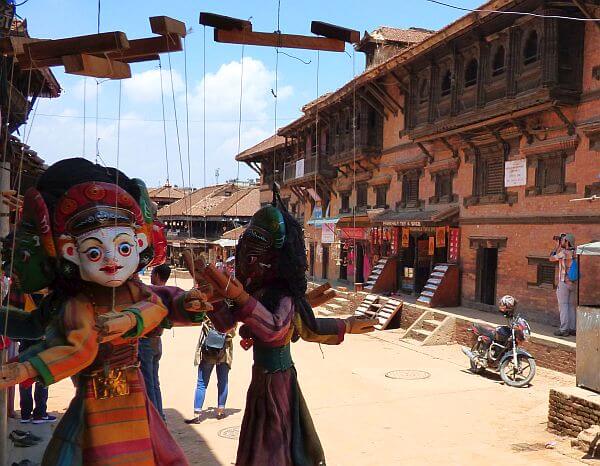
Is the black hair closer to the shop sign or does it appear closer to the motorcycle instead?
the motorcycle

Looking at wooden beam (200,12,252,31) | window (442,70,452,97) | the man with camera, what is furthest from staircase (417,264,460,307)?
wooden beam (200,12,252,31)

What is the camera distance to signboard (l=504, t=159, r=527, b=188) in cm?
1527

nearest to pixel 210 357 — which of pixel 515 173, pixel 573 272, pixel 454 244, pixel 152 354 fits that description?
pixel 152 354

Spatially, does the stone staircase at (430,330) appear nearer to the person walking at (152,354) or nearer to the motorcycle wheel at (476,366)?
the motorcycle wheel at (476,366)

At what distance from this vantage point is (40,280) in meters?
3.68

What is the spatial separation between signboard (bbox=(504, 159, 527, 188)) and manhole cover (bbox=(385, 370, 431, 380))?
610 cm

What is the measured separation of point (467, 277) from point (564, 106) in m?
5.69

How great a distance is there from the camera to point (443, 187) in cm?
1930

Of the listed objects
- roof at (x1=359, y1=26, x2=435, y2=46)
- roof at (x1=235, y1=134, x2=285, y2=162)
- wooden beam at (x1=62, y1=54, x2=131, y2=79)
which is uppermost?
roof at (x1=359, y1=26, x2=435, y2=46)

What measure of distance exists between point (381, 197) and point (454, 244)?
574 centimetres

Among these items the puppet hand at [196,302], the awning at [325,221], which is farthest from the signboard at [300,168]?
the puppet hand at [196,302]

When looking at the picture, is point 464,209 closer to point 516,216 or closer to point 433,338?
point 516,216

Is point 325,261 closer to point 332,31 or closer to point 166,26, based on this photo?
point 332,31

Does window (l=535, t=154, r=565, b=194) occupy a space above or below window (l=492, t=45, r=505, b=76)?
below
